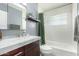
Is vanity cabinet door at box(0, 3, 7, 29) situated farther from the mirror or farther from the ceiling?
the ceiling

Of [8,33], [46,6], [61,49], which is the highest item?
[46,6]

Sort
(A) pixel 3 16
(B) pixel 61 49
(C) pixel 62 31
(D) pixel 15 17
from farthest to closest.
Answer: (C) pixel 62 31, (B) pixel 61 49, (D) pixel 15 17, (A) pixel 3 16

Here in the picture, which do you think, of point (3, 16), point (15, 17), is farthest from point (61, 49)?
point (3, 16)

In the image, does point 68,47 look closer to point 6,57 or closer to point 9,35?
point 9,35

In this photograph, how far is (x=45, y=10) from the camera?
303 centimetres

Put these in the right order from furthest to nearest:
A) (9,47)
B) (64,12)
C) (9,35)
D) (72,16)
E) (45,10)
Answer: (45,10) < (64,12) < (72,16) < (9,35) < (9,47)

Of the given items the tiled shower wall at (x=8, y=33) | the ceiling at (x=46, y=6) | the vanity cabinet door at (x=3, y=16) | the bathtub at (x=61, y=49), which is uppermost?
the ceiling at (x=46, y=6)

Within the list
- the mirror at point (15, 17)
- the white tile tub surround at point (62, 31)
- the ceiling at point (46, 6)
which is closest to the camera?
the mirror at point (15, 17)

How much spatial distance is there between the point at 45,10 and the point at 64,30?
1049 millimetres

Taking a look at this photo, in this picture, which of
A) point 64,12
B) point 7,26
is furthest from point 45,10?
point 7,26

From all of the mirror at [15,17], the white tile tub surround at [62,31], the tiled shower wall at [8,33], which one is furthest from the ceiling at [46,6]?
the tiled shower wall at [8,33]

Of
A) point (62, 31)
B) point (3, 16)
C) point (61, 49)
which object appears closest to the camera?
point (3, 16)

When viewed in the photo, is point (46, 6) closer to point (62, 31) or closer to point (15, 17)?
point (62, 31)

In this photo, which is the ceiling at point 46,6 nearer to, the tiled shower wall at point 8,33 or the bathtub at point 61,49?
the bathtub at point 61,49
